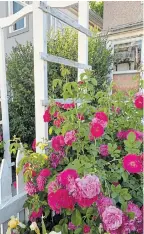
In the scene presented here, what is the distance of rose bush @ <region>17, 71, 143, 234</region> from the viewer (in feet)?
2.87

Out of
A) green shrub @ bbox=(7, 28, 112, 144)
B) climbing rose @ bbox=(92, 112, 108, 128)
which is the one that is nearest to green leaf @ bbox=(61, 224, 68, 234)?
climbing rose @ bbox=(92, 112, 108, 128)

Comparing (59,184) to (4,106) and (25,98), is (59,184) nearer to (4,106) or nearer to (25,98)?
(4,106)

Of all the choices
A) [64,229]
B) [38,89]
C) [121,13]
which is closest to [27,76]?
[38,89]

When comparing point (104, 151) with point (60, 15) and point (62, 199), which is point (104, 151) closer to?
point (62, 199)

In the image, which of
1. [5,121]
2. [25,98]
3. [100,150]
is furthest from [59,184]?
[25,98]

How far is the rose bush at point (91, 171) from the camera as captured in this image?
875 millimetres

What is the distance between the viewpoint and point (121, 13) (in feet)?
19.5

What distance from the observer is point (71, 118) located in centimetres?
123

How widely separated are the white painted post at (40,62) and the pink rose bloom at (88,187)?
828 millimetres

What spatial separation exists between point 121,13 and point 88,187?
6101 mm

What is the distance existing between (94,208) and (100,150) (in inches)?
12.4

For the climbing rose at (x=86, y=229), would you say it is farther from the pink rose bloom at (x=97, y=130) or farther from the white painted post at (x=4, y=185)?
the white painted post at (x=4, y=185)

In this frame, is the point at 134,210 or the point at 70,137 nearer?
the point at 134,210

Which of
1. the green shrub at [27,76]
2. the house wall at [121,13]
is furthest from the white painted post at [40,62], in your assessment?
the house wall at [121,13]
